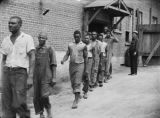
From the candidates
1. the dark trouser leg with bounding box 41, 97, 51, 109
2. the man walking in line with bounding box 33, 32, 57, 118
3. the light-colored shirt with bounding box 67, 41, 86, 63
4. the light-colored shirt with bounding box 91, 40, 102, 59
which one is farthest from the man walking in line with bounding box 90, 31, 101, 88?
the dark trouser leg with bounding box 41, 97, 51, 109

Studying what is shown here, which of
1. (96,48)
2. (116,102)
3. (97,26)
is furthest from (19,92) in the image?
(97,26)

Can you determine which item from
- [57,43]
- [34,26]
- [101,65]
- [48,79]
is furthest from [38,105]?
[57,43]

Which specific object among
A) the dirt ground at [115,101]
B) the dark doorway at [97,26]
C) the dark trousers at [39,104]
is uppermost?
the dark doorway at [97,26]

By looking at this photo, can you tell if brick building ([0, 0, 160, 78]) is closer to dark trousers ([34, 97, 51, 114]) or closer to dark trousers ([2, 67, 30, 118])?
dark trousers ([34, 97, 51, 114])

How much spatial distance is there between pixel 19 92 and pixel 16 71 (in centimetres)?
33

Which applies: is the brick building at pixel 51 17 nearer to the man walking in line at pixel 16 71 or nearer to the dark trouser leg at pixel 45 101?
the dark trouser leg at pixel 45 101

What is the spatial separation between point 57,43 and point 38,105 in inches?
246

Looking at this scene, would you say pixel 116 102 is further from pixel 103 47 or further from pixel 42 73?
pixel 103 47

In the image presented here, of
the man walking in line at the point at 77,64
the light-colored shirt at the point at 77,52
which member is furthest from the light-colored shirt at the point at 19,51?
the light-colored shirt at the point at 77,52

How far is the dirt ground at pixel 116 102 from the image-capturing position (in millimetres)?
7836

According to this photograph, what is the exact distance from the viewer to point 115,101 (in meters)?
9.23

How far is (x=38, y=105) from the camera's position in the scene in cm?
742

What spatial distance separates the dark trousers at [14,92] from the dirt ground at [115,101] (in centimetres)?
224

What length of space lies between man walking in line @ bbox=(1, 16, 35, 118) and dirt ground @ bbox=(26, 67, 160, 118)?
2263 millimetres
